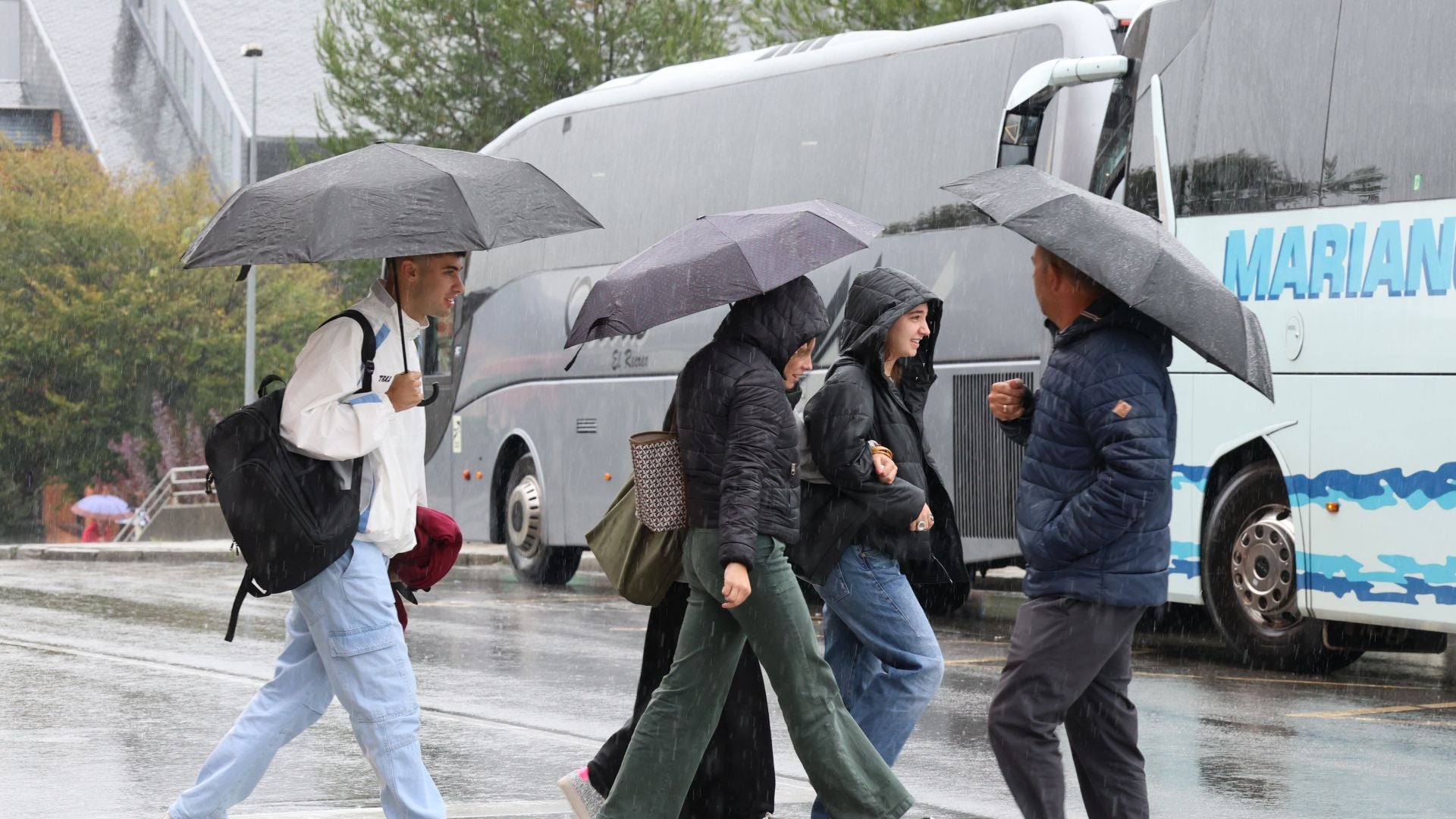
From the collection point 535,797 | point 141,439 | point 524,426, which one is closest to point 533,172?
point 535,797

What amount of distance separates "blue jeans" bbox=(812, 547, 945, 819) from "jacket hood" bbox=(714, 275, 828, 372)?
78 cm

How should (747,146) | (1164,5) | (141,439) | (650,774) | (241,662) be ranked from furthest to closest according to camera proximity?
1. (141,439)
2. (747,146)
3. (1164,5)
4. (241,662)
5. (650,774)

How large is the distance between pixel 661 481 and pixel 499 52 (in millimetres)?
26833

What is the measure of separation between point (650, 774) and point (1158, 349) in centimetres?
184

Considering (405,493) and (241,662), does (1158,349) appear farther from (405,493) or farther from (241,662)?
(241,662)

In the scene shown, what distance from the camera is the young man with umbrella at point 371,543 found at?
5426mm

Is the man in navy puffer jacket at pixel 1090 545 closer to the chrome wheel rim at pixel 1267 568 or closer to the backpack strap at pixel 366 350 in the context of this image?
the backpack strap at pixel 366 350

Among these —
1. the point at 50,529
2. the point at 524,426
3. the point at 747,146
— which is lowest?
the point at 50,529

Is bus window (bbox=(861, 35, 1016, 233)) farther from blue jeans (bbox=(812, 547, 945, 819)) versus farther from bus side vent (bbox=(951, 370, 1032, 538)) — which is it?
blue jeans (bbox=(812, 547, 945, 819))

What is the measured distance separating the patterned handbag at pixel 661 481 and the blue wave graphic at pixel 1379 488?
16.7 feet

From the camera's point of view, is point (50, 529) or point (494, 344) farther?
point (50, 529)

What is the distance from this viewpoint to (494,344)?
18.4 m

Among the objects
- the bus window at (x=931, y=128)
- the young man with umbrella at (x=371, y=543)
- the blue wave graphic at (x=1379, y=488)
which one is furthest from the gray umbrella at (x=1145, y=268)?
the bus window at (x=931, y=128)

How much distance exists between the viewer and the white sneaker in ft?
20.7
